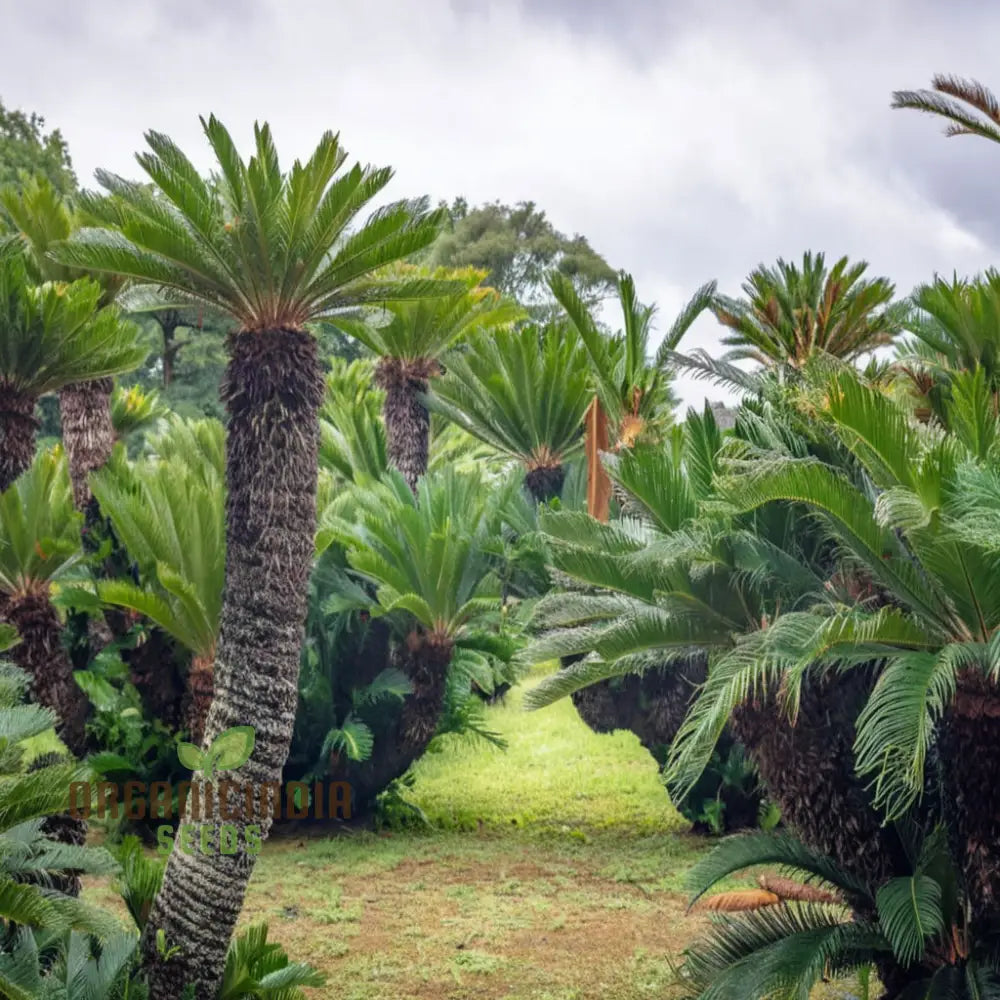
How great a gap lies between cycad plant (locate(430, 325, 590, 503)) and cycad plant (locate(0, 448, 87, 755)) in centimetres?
599

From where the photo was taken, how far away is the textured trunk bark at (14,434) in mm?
9938

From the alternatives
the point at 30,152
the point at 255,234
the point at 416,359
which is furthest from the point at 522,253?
the point at 255,234

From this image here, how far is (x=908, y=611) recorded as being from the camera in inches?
222

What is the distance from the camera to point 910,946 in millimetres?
5527

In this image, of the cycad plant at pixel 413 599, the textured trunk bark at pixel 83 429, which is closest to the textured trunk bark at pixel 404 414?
the cycad plant at pixel 413 599

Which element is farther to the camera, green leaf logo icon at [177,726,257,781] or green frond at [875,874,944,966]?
green leaf logo icon at [177,726,257,781]

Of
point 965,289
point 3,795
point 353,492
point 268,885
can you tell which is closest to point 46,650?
point 268,885

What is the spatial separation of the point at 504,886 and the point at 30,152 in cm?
2519

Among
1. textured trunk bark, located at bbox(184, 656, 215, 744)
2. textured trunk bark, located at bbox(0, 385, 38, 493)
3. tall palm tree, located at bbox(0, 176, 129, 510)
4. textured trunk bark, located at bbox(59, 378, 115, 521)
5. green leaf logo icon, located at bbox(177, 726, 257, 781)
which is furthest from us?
textured trunk bark, located at bbox(59, 378, 115, 521)

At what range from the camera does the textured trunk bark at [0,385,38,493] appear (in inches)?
391

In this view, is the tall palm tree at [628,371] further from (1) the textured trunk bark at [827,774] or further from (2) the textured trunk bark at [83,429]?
(2) the textured trunk bark at [83,429]

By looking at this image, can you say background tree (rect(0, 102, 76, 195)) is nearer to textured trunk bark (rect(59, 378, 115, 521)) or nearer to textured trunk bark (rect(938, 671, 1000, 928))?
textured trunk bark (rect(59, 378, 115, 521))

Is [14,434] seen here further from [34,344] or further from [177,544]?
[177,544]

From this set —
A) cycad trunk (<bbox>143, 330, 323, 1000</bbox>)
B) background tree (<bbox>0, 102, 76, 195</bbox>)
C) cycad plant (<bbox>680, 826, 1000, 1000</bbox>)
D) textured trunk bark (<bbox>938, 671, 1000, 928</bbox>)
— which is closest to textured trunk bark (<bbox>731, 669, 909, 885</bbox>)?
cycad plant (<bbox>680, 826, 1000, 1000</bbox>)
